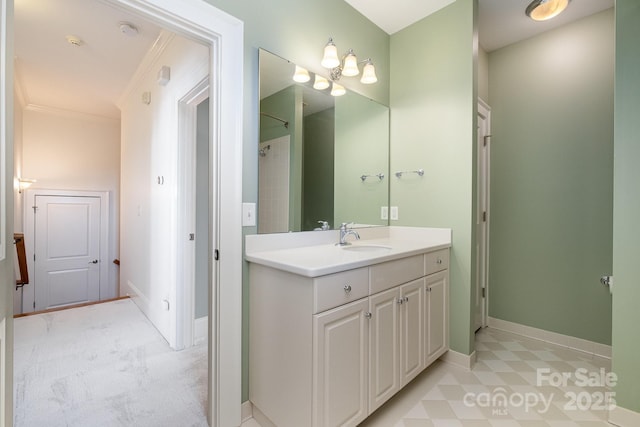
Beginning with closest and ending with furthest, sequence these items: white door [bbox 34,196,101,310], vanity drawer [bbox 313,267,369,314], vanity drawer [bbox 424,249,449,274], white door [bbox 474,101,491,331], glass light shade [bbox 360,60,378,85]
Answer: vanity drawer [bbox 313,267,369,314] → vanity drawer [bbox 424,249,449,274] → glass light shade [bbox 360,60,378,85] → white door [bbox 474,101,491,331] → white door [bbox 34,196,101,310]

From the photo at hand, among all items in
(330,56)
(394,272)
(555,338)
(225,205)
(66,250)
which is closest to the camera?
(225,205)

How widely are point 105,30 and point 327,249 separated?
2.48 metres

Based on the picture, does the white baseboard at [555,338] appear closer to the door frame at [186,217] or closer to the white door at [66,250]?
the door frame at [186,217]

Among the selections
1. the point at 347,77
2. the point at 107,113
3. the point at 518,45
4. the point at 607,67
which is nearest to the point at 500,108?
the point at 518,45

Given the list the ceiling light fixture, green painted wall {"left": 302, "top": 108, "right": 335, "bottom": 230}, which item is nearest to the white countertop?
green painted wall {"left": 302, "top": 108, "right": 335, "bottom": 230}

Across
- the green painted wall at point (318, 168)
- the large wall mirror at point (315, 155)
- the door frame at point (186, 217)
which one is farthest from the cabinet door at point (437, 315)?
the door frame at point (186, 217)

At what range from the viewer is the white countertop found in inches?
49.6

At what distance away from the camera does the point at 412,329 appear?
1.70m

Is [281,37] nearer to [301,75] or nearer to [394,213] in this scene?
[301,75]

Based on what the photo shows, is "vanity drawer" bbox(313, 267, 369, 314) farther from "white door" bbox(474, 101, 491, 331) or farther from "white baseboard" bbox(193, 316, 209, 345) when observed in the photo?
"white door" bbox(474, 101, 491, 331)

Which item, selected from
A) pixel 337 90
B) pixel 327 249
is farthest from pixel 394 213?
pixel 337 90

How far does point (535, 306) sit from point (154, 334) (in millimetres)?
3414

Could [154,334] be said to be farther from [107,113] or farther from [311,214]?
[107,113]

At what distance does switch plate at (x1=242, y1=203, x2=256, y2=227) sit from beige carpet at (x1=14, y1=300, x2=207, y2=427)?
110cm
